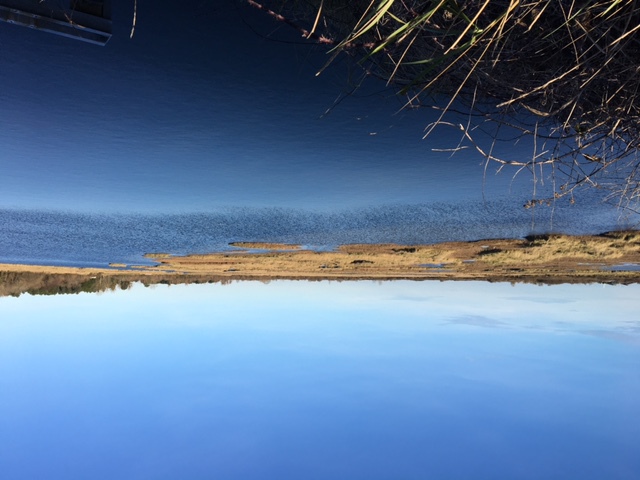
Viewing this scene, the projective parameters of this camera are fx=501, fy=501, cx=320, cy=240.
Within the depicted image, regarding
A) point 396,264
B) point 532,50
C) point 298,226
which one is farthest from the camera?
point 396,264

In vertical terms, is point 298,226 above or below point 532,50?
below

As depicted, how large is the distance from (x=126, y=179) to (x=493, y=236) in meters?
6.57

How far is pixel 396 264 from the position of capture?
11.7 meters

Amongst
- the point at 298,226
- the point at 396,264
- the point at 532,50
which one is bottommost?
the point at 396,264

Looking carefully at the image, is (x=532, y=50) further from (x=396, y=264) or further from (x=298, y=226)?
(x=396, y=264)

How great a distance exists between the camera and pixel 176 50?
5148mm

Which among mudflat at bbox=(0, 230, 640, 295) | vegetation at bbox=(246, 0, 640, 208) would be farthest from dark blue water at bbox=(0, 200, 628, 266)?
vegetation at bbox=(246, 0, 640, 208)

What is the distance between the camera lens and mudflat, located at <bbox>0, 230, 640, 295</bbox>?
9.63 m

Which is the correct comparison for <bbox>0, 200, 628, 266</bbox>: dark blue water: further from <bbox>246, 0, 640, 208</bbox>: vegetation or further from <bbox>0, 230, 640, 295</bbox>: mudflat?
<bbox>246, 0, 640, 208</bbox>: vegetation

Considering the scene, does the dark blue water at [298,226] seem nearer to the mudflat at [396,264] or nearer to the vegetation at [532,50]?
the mudflat at [396,264]

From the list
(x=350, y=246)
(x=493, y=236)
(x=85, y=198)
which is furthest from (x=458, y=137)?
(x=85, y=198)

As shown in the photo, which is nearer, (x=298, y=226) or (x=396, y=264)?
(x=298, y=226)

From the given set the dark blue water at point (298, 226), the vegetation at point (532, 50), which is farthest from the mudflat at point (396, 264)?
the vegetation at point (532, 50)

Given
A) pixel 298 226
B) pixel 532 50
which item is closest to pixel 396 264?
pixel 298 226
